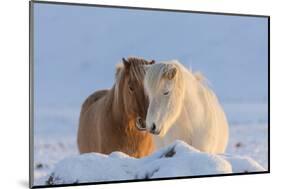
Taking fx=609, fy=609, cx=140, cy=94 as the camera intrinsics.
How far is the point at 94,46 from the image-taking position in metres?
3.81

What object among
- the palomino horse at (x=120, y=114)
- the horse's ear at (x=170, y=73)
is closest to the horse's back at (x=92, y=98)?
the palomino horse at (x=120, y=114)

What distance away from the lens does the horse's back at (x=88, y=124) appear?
3.77m

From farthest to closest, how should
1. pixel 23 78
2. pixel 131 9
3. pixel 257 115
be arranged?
1. pixel 257 115
2. pixel 131 9
3. pixel 23 78

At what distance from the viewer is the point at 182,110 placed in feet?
13.1

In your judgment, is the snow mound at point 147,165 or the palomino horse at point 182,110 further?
the palomino horse at point 182,110

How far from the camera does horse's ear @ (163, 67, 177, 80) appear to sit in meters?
3.91

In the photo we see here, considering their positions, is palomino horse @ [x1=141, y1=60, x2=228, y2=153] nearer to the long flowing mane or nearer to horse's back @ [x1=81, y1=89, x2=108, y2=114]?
the long flowing mane

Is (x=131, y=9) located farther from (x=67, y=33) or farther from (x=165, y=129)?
(x=165, y=129)

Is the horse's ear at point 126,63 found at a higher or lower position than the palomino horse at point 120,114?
higher

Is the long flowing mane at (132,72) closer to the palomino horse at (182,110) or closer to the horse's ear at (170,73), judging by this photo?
the palomino horse at (182,110)

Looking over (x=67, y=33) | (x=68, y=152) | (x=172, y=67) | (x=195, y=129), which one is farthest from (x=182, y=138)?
(x=67, y=33)

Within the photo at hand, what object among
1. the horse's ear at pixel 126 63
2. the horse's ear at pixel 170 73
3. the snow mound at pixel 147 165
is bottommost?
the snow mound at pixel 147 165

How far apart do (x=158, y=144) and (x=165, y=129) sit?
0.11 metres

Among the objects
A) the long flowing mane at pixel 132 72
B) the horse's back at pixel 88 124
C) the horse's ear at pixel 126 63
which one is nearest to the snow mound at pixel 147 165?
the horse's back at pixel 88 124
